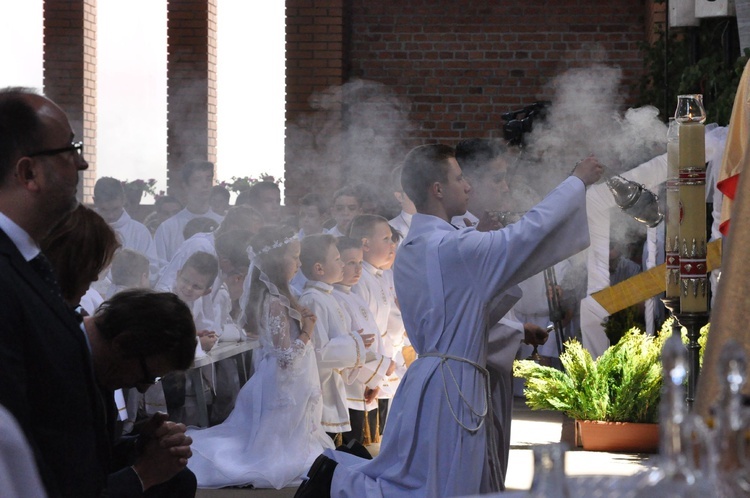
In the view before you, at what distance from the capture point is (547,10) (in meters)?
11.3

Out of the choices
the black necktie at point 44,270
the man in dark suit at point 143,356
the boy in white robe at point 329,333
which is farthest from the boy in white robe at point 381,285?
the black necktie at point 44,270

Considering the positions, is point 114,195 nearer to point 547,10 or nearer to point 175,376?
point 175,376

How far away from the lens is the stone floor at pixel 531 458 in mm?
4672

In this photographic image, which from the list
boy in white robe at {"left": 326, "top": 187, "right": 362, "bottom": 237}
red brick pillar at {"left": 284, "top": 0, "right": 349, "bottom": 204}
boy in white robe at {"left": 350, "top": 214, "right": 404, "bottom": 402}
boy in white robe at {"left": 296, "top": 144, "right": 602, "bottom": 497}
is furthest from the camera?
red brick pillar at {"left": 284, "top": 0, "right": 349, "bottom": 204}

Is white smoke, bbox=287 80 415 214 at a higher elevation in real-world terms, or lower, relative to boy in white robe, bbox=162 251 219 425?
higher

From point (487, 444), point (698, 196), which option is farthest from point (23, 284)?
point (487, 444)

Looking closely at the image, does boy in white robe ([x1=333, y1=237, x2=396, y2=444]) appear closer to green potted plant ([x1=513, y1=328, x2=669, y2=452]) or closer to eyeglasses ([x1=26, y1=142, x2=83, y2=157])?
green potted plant ([x1=513, y1=328, x2=669, y2=452])

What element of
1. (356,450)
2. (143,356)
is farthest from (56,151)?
(356,450)

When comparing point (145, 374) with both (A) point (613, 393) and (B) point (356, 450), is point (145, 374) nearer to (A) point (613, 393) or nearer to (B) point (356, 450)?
(B) point (356, 450)

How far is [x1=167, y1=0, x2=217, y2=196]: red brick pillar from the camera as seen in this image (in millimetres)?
11961

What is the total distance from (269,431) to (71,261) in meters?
3.92

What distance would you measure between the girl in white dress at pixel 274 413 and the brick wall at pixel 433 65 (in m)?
4.57

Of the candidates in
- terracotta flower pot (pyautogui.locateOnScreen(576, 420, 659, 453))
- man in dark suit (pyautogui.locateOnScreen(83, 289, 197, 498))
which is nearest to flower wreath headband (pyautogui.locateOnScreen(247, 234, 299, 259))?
terracotta flower pot (pyautogui.locateOnScreen(576, 420, 659, 453))

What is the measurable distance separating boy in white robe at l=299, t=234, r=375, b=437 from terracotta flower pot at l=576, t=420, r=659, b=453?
202cm
